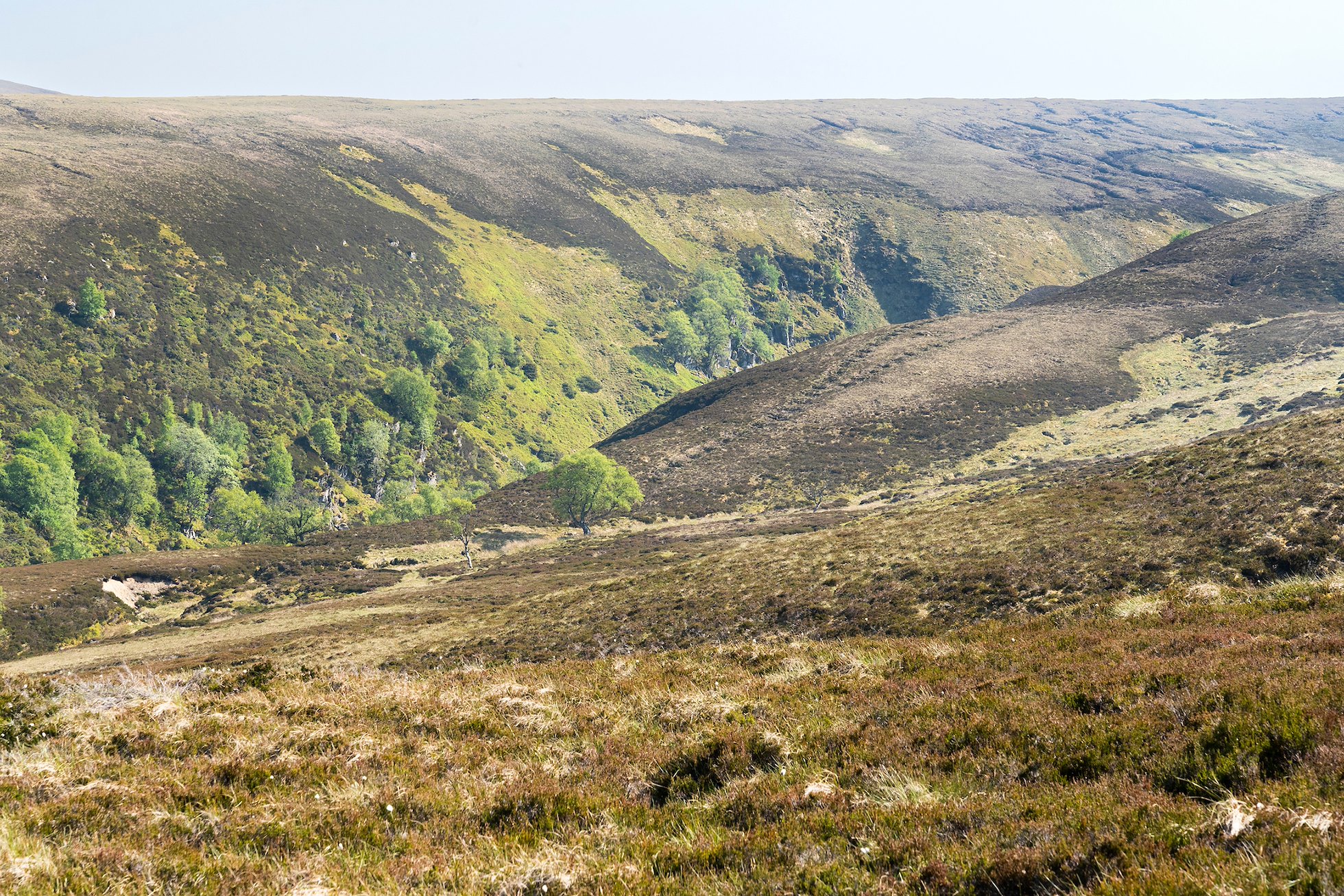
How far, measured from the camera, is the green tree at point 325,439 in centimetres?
9694

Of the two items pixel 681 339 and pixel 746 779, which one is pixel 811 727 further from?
pixel 681 339

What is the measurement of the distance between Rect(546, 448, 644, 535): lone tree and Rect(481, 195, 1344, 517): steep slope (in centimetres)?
512

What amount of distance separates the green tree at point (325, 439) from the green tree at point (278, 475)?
19.5ft

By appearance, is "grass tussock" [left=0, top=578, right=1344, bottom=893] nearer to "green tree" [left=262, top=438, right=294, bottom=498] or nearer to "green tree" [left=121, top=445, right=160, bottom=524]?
"green tree" [left=121, top=445, right=160, bottom=524]

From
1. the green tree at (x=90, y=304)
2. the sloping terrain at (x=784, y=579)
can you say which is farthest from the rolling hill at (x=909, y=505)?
the green tree at (x=90, y=304)

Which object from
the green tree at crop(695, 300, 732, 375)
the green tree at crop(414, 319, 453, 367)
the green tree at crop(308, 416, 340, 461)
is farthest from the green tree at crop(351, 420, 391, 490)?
the green tree at crop(695, 300, 732, 375)

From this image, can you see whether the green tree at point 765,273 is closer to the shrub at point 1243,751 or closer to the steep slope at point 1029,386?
the steep slope at point 1029,386

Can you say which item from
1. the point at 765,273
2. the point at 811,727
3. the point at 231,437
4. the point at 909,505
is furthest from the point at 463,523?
the point at 765,273

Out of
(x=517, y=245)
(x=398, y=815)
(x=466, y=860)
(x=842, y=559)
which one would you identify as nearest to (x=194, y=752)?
(x=398, y=815)

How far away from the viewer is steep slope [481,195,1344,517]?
77062mm

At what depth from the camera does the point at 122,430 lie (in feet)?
277

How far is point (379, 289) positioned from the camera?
124 m

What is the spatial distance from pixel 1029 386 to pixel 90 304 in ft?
373

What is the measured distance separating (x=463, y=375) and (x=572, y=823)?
381 feet
